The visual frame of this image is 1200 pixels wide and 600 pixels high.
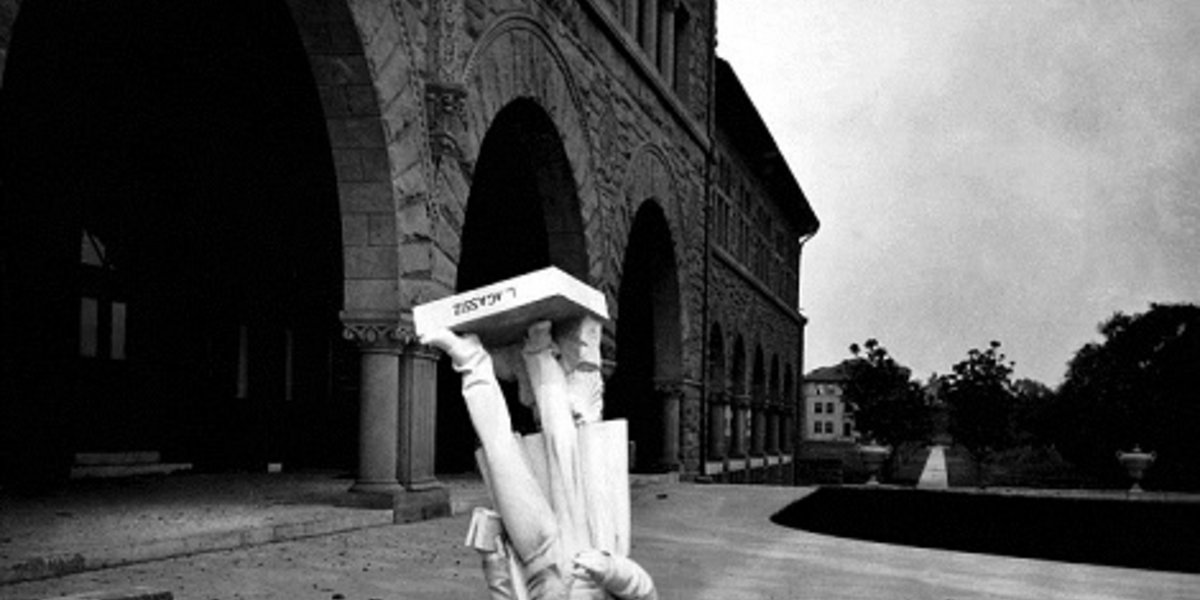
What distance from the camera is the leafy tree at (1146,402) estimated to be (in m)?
26.6

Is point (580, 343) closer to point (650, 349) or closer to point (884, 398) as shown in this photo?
point (650, 349)

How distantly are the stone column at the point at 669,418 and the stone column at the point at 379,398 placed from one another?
10298 millimetres

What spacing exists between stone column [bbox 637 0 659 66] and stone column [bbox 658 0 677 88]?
1.65ft

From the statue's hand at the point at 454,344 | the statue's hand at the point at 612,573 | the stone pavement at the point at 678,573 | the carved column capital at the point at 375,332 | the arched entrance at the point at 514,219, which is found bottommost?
the stone pavement at the point at 678,573

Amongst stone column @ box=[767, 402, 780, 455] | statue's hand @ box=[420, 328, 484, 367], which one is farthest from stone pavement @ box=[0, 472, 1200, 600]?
stone column @ box=[767, 402, 780, 455]

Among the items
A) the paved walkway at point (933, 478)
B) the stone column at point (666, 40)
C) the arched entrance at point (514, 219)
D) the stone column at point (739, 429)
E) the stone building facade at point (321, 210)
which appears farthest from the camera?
the stone column at point (739, 429)

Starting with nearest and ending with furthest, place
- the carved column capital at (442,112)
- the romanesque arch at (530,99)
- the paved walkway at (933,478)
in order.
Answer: the carved column capital at (442,112) < the romanesque arch at (530,99) < the paved walkway at (933,478)

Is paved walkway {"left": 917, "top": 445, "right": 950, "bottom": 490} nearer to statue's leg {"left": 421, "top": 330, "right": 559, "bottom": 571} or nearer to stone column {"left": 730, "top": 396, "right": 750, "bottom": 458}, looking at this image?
stone column {"left": 730, "top": 396, "right": 750, "bottom": 458}

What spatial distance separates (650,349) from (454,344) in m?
16.8

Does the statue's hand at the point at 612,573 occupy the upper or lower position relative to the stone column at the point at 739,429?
upper

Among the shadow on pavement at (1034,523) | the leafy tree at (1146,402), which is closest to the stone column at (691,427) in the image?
the shadow on pavement at (1034,523)

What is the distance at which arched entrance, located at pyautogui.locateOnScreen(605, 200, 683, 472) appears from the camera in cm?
1909

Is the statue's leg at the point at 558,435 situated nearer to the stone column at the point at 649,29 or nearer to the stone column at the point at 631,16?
the stone column at the point at 631,16

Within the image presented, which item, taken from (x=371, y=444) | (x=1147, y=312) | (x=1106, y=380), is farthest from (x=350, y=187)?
(x=1147, y=312)
